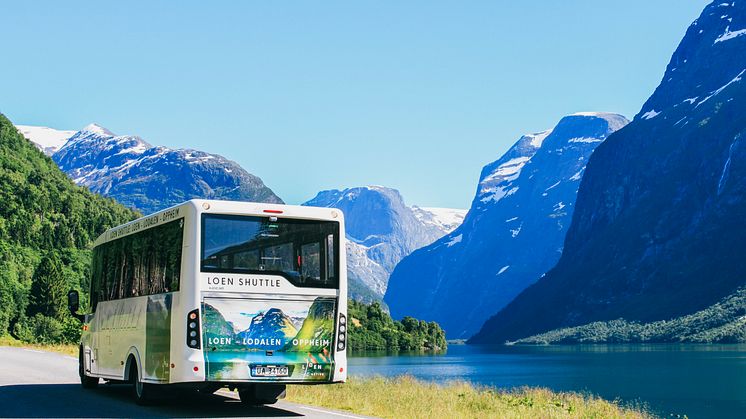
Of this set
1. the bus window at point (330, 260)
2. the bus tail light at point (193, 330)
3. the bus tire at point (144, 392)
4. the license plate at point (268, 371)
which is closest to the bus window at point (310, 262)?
the bus window at point (330, 260)

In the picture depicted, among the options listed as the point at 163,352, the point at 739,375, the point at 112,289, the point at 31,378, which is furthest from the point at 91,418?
the point at 739,375

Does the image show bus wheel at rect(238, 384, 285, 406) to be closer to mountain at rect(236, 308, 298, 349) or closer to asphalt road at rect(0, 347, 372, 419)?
asphalt road at rect(0, 347, 372, 419)

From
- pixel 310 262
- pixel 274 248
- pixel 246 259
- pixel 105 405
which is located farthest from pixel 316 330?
pixel 105 405

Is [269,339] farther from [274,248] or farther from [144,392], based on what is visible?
[144,392]

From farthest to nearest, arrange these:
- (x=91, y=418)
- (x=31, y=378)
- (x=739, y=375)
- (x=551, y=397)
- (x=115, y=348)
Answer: (x=739, y=375), (x=551, y=397), (x=31, y=378), (x=115, y=348), (x=91, y=418)

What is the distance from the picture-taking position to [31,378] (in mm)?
31578

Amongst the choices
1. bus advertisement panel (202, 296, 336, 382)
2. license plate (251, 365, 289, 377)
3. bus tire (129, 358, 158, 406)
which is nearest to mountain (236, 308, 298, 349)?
bus advertisement panel (202, 296, 336, 382)

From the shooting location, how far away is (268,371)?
21.2m

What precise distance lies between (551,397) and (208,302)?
19.6 metres

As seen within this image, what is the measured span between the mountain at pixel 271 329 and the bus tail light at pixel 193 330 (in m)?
0.93

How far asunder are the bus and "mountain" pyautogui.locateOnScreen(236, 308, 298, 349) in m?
0.02

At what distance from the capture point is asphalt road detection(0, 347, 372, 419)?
70.3 ft

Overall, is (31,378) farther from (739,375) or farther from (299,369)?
(739,375)

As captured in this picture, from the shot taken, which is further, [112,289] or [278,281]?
[112,289]
